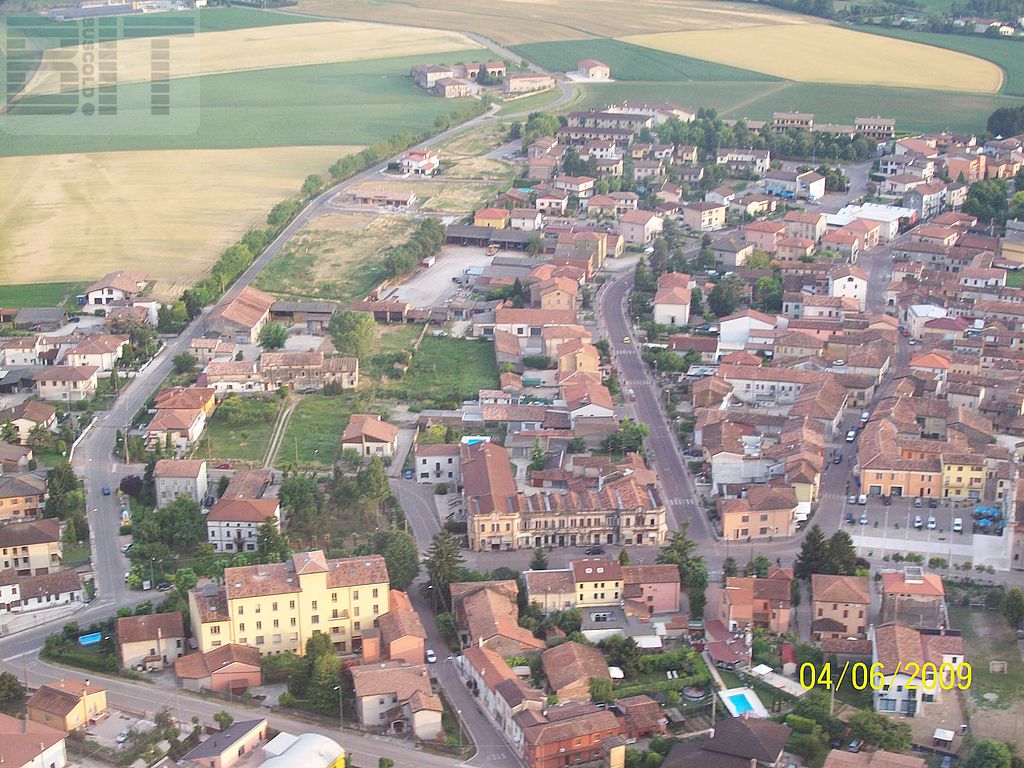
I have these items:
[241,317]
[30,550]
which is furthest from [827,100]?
[30,550]

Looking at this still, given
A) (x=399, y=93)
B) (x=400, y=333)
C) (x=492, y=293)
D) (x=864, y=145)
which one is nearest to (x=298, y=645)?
(x=400, y=333)

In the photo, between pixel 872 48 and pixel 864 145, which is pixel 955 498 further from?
pixel 872 48

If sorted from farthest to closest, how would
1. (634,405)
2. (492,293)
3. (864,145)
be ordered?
1. (864,145)
2. (492,293)
3. (634,405)

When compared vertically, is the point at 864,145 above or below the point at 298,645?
above

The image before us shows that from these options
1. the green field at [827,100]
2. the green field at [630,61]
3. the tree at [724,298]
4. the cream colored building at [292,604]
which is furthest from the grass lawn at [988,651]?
the green field at [630,61]
